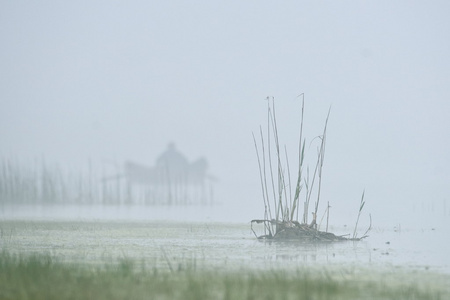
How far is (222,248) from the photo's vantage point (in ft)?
33.0

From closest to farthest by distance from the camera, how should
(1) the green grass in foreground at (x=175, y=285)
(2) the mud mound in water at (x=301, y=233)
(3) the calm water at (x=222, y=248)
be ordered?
(1) the green grass in foreground at (x=175, y=285) < (3) the calm water at (x=222, y=248) < (2) the mud mound in water at (x=301, y=233)

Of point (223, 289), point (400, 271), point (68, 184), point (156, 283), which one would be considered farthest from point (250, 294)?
point (68, 184)

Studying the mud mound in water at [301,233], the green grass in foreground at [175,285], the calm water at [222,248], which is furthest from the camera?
the mud mound in water at [301,233]

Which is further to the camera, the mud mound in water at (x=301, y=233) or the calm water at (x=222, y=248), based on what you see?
the mud mound in water at (x=301, y=233)

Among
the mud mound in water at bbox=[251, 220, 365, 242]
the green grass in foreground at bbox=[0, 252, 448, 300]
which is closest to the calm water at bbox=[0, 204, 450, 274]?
the mud mound in water at bbox=[251, 220, 365, 242]

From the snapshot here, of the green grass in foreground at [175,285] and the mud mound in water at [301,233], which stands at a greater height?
the mud mound in water at [301,233]

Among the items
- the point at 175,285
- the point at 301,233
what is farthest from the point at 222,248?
the point at 175,285

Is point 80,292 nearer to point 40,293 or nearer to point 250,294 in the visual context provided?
point 40,293

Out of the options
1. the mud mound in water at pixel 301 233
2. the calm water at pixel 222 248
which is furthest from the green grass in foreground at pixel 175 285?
the mud mound in water at pixel 301 233

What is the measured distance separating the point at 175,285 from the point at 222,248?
3.71 metres

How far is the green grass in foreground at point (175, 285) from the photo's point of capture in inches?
234

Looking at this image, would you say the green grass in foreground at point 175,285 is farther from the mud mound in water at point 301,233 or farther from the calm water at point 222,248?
the mud mound in water at point 301,233

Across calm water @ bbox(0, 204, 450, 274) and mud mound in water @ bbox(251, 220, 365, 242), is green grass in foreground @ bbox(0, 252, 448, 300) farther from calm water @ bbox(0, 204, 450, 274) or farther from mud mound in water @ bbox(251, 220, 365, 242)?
mud mound in water @ bbox(251, 220, 365, 242)

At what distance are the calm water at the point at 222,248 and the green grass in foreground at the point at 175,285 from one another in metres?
0.51
